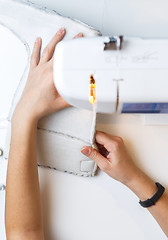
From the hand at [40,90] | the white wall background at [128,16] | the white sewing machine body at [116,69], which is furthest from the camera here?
the white wall background at [128,16]

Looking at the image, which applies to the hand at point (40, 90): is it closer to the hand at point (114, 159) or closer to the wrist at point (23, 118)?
the wrist at point (23, 118)

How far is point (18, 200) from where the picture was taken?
777 mm

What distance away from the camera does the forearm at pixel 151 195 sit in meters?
0.81

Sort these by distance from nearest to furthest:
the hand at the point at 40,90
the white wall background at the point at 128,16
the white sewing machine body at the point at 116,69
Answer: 1. the white sewing machine body at the point at 116,69
2. the hand at the point at 40,90
3. the white wall background at the point at 128,16

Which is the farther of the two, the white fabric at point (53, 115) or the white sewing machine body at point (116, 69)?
the white fabric at point (53, 115)

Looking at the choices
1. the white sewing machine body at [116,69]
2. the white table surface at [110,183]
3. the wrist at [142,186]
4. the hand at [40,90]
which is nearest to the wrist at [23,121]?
the hand at [40,90]

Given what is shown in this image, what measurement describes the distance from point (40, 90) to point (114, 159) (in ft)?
1.02

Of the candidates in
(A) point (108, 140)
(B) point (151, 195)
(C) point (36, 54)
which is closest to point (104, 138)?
(A) point (108, 140)

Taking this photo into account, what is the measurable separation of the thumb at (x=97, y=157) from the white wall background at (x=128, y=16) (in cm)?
39

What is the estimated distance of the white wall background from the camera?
33.3 inches

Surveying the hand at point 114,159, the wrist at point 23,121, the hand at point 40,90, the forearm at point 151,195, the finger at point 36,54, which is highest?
the finger at point 36,54

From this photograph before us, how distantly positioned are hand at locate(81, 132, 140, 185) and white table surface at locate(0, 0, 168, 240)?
0.05m

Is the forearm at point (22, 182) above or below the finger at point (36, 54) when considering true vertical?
below

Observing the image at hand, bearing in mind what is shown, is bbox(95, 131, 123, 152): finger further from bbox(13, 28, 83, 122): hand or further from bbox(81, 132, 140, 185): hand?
bbox(13, 28, 83, 122): hand
